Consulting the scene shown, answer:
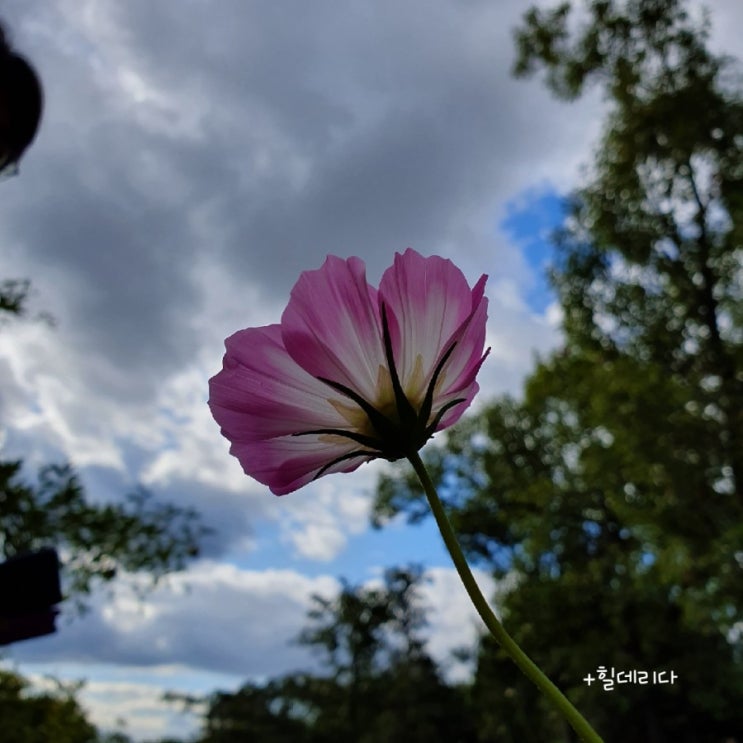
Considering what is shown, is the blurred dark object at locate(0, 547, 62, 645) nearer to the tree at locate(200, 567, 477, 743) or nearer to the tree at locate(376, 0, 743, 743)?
the tree at locate(376, 0, 743, 743)

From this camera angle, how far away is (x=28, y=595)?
890mm

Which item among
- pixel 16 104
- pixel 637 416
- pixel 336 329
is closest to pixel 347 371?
pixel 336 329

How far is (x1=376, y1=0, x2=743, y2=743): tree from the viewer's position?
9.20 metres

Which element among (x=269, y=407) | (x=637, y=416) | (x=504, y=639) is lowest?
(x=504, y=639)

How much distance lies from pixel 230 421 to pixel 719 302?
11141 mm

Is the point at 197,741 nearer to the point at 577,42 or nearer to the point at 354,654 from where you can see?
the point at 354,654

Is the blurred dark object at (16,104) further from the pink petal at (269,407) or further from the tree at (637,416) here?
the tree at (637,416)

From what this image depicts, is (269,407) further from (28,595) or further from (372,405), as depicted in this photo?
(28,595)

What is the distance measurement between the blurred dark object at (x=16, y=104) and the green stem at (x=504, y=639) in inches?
68.7

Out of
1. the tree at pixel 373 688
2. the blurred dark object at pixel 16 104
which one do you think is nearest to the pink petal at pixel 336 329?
the blurred dark object at pixel 16 104

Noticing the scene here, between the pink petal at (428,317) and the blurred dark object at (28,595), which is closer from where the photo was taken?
the pink petal at (428,317)

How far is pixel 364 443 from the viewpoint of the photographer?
1.33 feet

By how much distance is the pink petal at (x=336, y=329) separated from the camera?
0.38 m

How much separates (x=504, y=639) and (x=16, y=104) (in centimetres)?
194
